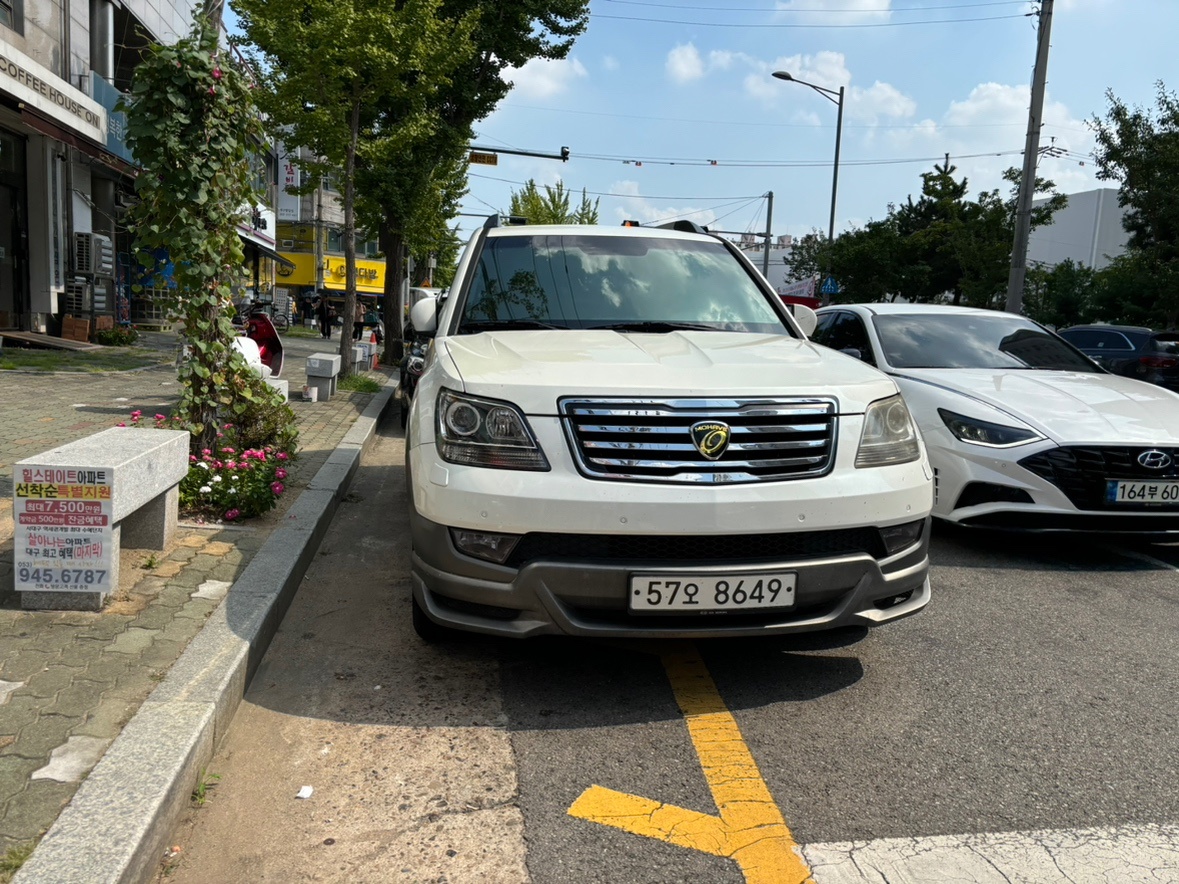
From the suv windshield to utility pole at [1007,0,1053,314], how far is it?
Answer: 12.9 metres

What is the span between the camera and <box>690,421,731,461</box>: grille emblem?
124 inches

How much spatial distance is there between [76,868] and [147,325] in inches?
915

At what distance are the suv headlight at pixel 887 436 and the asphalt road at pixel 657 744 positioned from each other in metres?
0.87

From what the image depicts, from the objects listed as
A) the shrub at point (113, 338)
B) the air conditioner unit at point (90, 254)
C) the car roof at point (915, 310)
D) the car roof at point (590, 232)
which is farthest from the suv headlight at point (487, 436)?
the air conditioner unit at point (90, 254)

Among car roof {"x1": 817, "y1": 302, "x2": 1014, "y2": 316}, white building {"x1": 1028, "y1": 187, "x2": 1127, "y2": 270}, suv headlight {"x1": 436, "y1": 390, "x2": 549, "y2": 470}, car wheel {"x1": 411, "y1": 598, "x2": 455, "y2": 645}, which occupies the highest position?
white building {"x1": 1028, "y1": 187, "x2": 1127, "y2": 270}

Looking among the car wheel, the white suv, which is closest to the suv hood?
the white suv

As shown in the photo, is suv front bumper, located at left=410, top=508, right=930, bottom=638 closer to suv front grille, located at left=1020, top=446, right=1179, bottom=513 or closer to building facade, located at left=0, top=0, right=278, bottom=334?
suv front grille, located at left=1020, top=446, right=1179, bottom=513

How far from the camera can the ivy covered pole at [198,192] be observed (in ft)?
17.6

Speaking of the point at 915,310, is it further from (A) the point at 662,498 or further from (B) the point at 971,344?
(A) the point at 662,498

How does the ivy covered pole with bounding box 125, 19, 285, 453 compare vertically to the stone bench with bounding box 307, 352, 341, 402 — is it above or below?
above

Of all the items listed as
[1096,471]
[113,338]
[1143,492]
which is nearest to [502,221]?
[1096,471]

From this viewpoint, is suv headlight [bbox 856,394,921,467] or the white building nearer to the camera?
suv headlight [bbox 856,394,921,467]

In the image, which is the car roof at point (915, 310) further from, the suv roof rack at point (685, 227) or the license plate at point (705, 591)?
the license plate at point (705, 591)

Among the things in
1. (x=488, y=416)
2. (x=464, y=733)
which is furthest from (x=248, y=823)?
(x=488, y=416)
